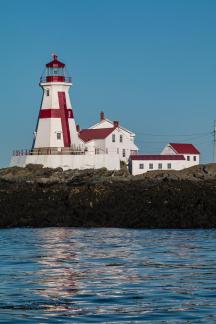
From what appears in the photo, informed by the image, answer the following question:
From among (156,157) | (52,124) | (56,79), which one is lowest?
(156,157)

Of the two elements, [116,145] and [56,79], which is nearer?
[56,79]

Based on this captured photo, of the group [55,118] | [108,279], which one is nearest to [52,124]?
[55,118]

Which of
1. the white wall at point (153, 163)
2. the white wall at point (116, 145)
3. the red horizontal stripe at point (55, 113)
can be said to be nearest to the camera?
the red horizontal stripe at point (55, 113)

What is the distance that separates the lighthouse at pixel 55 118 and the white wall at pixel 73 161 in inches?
30.8

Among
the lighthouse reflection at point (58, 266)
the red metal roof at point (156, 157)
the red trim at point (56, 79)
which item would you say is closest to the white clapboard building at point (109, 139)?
the red metal roof at point (156, 157)

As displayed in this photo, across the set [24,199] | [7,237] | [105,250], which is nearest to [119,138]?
[24,199]

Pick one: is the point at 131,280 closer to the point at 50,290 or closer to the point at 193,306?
the point at 50,290

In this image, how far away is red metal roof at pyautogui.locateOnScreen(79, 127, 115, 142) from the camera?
60656 mm

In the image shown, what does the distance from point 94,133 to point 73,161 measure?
8.54 m

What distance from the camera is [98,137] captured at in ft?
199

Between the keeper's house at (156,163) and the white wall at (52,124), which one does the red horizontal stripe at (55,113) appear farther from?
the keeper's house at (156,163)

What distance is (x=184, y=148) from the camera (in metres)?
64.8

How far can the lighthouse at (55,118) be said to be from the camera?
54.2 metres

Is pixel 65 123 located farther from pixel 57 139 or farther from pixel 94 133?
pixel 94 133
